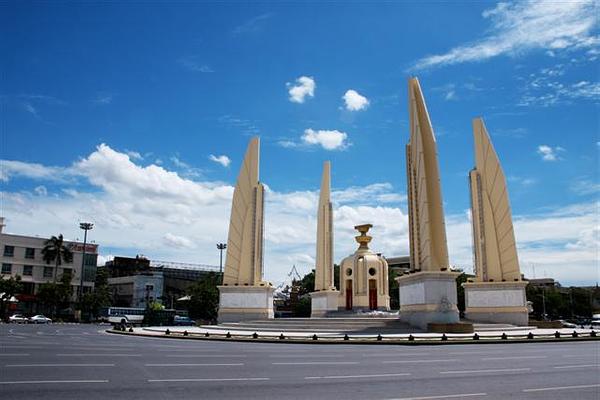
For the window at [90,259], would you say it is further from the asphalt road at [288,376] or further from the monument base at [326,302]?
the asphalt road at [288,376]

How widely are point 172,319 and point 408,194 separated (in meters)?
24.7

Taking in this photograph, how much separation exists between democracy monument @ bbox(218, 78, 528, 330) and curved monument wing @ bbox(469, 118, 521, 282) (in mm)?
64

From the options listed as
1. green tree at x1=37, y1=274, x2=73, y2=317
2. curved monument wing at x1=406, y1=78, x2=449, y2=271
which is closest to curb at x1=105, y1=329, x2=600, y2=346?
curved monument wing at x1=406, y1=78, x2=449, y2=271

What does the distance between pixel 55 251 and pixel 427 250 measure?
178 ft

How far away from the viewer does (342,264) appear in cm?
4569

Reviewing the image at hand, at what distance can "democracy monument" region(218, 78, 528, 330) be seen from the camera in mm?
28359

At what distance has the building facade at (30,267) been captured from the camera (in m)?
62.8

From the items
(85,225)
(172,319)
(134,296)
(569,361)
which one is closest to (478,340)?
(569,361)

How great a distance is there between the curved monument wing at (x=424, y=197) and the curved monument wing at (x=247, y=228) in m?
11.1

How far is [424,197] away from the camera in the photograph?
29.9 metres

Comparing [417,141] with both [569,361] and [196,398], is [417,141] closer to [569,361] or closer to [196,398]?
[569,361]

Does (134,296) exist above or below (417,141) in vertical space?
below

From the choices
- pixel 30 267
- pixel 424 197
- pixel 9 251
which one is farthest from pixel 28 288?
pixel 424 197

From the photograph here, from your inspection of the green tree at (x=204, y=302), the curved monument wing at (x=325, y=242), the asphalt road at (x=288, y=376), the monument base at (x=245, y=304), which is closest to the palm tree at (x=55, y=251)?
the green tree at (x=204, y=302)
